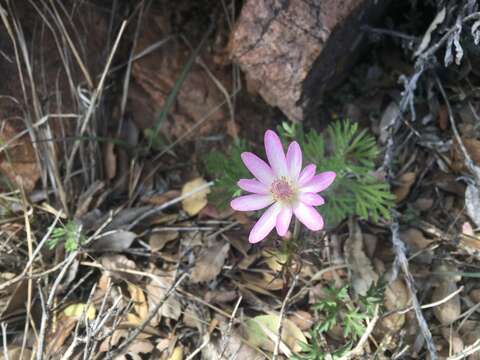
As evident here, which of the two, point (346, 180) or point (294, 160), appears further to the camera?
point (346, 180)

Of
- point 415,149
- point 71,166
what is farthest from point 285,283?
point 71,166

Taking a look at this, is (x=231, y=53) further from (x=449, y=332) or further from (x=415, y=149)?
(x=449, y=332)

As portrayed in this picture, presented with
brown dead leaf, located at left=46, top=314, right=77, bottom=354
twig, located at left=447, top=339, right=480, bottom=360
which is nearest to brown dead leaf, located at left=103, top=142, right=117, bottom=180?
brown dead leaf, located at left=46, top=314, right=77, bottom=354

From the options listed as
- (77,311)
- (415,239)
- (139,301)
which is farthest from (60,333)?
(415,239)

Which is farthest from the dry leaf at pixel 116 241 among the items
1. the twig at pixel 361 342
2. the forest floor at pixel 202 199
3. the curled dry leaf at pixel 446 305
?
the curled dry leaf at pixel 446 305

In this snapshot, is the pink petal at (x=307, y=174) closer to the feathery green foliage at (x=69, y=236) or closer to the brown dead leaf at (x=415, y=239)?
the brown dead leaf at (x=415, y=239)

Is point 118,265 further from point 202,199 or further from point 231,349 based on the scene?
point 231,349

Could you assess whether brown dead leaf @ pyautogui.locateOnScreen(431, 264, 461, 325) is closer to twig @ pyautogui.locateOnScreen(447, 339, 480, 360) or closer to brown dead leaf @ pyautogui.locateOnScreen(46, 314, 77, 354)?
twig @ pyautogui.locateOnScreen(447, 339, 480, 360)
